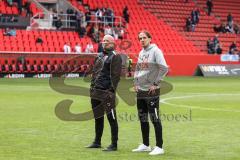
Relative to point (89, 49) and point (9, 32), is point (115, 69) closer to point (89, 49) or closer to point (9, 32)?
point (9, 32)

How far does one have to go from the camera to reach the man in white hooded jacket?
11.0m

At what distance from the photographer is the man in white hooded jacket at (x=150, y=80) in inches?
432

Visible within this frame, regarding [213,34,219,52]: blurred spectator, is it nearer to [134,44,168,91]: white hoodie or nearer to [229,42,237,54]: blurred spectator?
[229,42,237,54]: blurred spectator

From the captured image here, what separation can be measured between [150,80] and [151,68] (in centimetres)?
21

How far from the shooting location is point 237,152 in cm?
1135

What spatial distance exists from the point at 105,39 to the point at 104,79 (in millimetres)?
729

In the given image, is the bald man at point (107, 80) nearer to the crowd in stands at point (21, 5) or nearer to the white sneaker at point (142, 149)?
the white sneaker at point (142, 149)

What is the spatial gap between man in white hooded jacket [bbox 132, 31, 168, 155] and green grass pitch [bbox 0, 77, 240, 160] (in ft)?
1.93

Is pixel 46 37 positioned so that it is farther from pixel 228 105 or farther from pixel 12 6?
pixel 228 105

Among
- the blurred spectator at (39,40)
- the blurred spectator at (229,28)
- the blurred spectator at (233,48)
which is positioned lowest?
the blurred spectator at (233,48)

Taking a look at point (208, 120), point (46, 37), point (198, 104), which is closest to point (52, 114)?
point (208, 120)

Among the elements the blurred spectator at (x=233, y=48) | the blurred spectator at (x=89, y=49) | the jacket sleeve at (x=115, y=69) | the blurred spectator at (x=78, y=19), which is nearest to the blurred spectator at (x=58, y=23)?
the blurred spectator at (x=78, y=19)

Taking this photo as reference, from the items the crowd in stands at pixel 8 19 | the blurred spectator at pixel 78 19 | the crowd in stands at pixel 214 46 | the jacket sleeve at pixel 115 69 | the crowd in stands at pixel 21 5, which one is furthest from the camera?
the crowd in stands at pixel 214 46

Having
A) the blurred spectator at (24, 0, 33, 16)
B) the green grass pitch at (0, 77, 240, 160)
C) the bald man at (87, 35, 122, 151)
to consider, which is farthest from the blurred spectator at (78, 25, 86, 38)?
the bald man at (87, 35, 122, 151)
